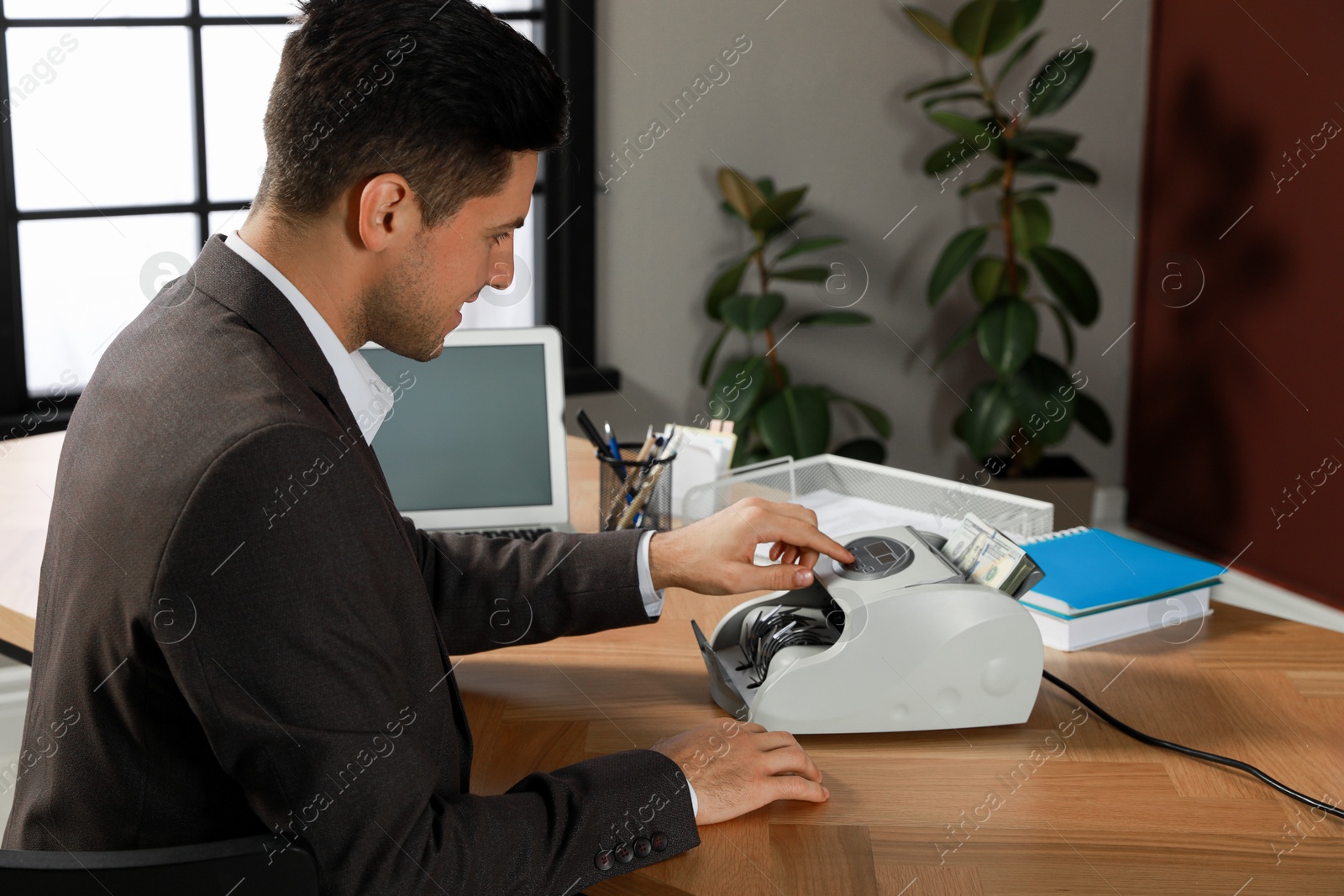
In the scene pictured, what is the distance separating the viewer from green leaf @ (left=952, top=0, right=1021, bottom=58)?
317 cm

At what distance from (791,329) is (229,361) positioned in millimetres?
2808

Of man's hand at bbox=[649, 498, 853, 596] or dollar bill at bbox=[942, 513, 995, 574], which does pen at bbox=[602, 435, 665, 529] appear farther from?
dollar bill at bbox=[942, 513, 995, 574]

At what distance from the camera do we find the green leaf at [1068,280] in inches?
130

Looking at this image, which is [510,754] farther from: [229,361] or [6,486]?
[6,486]

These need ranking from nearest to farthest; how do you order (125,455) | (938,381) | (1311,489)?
(125,455) < (1311,489) < (938,381)

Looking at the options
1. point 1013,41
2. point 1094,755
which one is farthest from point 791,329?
point 1094,755

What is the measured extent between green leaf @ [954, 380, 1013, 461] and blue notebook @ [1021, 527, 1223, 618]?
5.88ft

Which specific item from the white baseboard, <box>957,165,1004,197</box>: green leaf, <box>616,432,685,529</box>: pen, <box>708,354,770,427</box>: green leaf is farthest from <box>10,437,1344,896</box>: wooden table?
<box>957,165,1004,197</box>: green leaf

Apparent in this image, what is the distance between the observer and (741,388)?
3.39m

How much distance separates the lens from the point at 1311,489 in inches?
124

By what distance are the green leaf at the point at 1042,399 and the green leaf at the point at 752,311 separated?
739 millimetres

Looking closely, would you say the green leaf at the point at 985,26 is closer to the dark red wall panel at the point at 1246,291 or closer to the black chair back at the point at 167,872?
the dark red wall panel at the point at 1246,291

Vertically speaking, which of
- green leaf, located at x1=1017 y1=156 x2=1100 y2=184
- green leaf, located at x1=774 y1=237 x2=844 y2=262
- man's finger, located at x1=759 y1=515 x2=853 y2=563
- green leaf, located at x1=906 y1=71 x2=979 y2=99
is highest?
green leaf, located at x1=906 y1=71 x2=979 y2=99

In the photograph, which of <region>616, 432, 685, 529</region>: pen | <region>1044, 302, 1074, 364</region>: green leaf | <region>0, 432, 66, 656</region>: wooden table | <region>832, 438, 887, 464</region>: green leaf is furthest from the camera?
<region>832, 438, 887, 464</region>: green leaf
